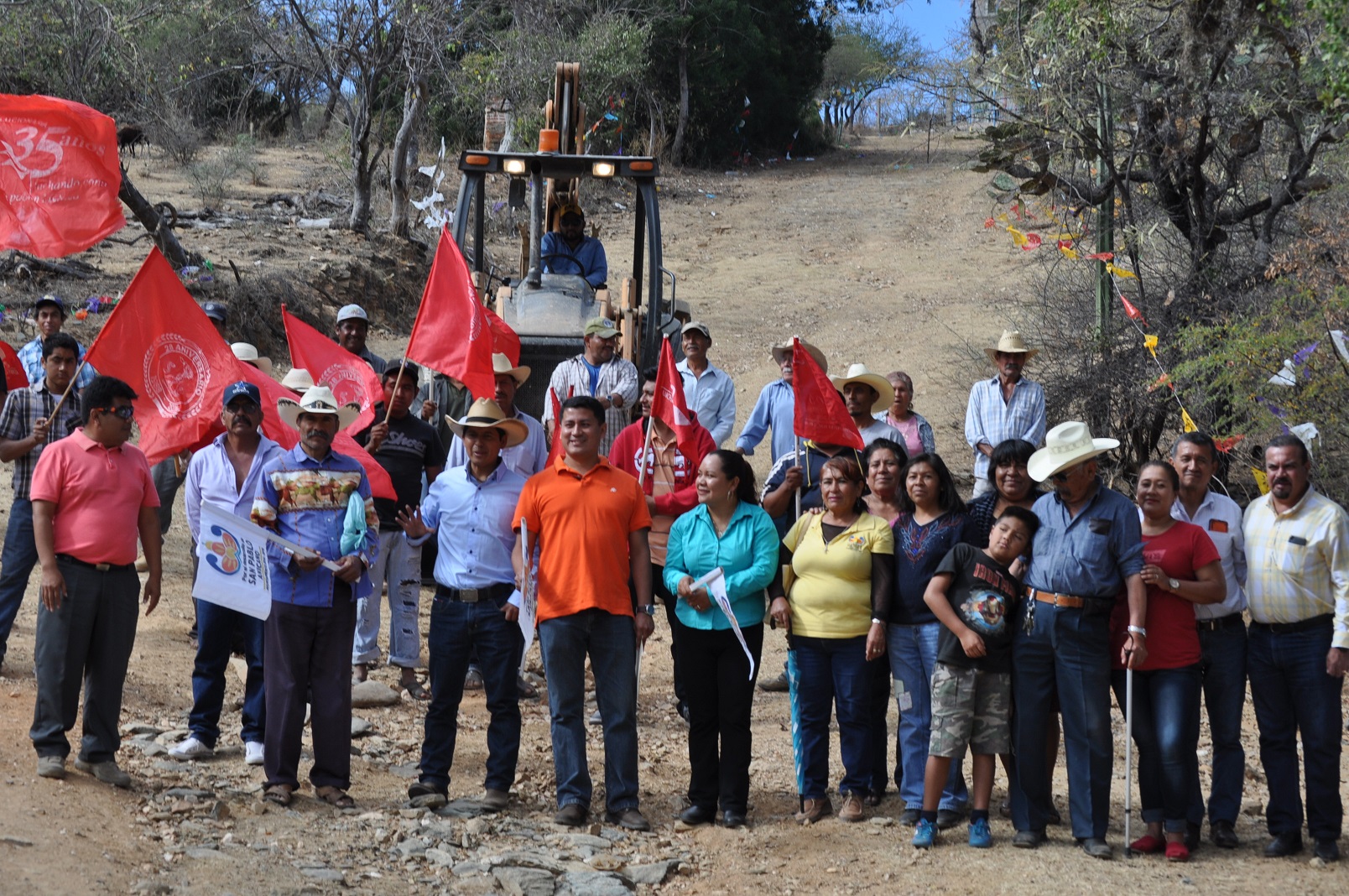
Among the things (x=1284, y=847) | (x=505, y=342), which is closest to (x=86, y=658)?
(x=505, y=342)

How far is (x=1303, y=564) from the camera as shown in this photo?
5.96m

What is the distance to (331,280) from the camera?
19203mm

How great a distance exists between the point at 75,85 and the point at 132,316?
1272 centimetres

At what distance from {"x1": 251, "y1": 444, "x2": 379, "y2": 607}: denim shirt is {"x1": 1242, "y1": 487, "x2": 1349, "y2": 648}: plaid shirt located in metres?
3.89

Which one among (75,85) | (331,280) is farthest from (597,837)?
(75,85)

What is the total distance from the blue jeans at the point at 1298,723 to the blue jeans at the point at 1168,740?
1.10ft

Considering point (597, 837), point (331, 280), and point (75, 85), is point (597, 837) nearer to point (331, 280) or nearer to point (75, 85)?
point (331, 280)

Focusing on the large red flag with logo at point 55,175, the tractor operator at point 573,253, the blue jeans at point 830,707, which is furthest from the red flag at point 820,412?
the tractor operator at point 573,253

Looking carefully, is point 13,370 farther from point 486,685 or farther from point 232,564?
point 486,685

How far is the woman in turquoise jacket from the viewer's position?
6461mm

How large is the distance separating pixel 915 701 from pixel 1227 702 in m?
1.32

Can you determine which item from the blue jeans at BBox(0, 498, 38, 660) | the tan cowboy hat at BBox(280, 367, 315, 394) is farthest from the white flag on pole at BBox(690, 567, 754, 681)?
the blue jeans at BBox(0, 498, 38, 660)

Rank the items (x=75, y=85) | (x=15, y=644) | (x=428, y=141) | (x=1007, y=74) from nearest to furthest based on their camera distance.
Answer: (x=15, y=644) → (x=1007, y=74) → (x=75, y=85) → (x=428, y=141)

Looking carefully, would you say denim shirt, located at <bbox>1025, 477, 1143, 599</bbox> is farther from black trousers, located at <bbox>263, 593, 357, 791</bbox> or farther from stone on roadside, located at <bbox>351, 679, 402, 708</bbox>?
stone on roadside, located at <bbox>351, 679, 402, 708</bbox>
